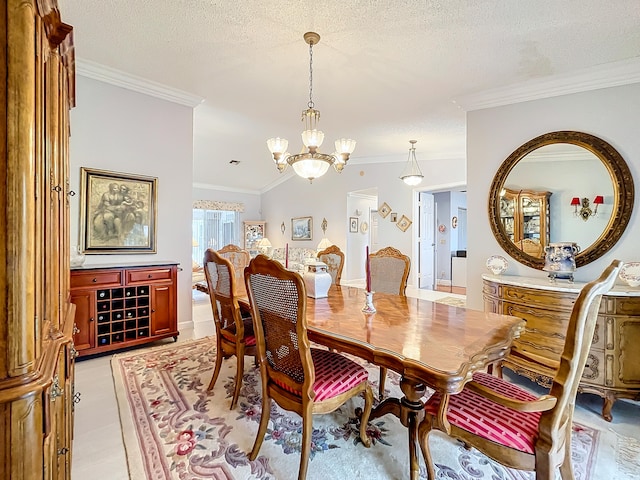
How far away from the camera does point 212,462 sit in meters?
1.68

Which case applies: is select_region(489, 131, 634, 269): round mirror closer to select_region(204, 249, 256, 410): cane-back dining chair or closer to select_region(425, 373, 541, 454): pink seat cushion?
select_region(425, 373, 541, 454): pink seat cushion

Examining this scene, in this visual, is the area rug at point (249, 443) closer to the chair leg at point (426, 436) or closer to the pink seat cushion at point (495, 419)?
the chair leg at point (426, 436)

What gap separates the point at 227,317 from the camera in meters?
2.40

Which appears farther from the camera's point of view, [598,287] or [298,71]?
[298,71]

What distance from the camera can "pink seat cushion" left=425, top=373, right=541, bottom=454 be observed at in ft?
3.94

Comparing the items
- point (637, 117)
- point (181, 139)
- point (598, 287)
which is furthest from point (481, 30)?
point (181, 139)

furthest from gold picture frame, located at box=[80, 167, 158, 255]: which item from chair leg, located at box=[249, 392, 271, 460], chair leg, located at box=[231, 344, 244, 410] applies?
chair leg, located at box=[249, 392, 271, 460]

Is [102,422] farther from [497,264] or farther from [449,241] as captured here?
[449,241]

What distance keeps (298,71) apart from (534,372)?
329 centimetres

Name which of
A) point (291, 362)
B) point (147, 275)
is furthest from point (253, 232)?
point (291, 362)

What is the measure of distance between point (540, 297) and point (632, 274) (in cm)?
69

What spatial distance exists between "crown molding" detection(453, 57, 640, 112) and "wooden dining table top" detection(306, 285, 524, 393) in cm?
246

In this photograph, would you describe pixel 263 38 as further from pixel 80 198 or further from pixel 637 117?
pixel 637 117

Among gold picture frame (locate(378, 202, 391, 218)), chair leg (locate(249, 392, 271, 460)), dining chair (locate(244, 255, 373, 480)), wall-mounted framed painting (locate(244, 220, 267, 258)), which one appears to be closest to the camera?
dining chair (locate(244, 255, 373, 480))
